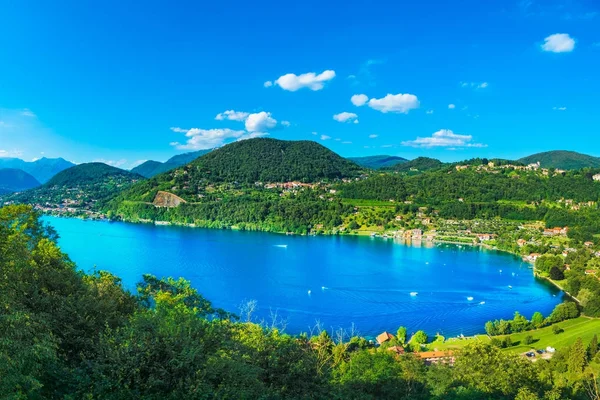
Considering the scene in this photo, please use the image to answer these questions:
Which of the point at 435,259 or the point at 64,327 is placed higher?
the point at 64,327

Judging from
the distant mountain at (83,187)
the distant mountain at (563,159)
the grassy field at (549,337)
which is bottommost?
the grassy field at (549,337)

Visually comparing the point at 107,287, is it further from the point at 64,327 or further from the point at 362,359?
the point at 362,359

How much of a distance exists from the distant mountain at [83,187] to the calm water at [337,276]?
1858 inches

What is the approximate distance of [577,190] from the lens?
262 ft

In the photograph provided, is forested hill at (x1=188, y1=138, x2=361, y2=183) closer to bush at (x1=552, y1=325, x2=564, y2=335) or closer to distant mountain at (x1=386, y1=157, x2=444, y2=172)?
distant mountain at (x1=386, y1=157, x2=444, y2=172)

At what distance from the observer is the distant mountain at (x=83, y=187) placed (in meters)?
102

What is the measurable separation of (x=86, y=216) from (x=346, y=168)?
7886 cm

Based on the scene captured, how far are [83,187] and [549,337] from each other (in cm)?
12547

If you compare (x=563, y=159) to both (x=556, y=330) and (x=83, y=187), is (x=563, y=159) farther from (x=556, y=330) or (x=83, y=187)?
(x=83, y=187)

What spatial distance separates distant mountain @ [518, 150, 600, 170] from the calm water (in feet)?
437

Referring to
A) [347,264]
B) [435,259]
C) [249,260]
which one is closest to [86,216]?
[249,260]

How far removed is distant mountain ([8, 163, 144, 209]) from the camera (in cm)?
10162

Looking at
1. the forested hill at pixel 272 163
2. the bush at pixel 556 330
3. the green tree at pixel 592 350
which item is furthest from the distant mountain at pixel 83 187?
the green tree at pixel 592 350

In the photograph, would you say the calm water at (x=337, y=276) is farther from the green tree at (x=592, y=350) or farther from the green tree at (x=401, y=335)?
the green tree at (x=592, y=350)
